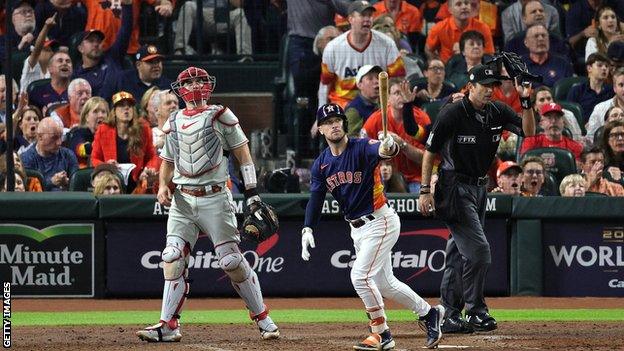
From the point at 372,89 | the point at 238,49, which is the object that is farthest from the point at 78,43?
the point at 372,89

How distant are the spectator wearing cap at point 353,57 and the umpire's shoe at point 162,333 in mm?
5600

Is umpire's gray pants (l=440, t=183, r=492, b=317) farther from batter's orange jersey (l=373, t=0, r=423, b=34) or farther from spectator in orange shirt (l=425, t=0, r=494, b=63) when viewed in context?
batter's orange jersey (l=373, t=0, r=423, b=34)

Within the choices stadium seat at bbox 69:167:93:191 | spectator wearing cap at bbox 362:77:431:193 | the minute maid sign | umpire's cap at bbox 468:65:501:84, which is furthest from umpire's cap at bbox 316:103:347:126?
stadium seat at bbox 69:167:93:191

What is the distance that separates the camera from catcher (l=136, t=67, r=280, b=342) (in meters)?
9.46

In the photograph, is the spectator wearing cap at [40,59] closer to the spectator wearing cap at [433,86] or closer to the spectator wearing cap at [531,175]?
the spectator wearing cap at [433,86]

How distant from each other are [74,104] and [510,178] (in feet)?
16.4

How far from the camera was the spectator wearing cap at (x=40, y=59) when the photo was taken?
51.3ft

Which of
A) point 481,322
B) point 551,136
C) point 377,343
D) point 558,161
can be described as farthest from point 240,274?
point 551,136

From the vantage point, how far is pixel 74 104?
581 inches

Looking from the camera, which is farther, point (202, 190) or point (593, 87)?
point (593, 87)

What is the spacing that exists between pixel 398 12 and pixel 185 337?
25.3 feet

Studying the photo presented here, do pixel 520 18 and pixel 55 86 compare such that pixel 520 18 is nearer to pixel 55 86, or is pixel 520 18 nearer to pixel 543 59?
pixel 543 59

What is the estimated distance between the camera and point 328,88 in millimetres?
14797

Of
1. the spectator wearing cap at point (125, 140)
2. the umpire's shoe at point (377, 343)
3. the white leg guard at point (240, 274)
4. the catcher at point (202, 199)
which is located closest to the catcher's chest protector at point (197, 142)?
the catcher at point (202, 199)
